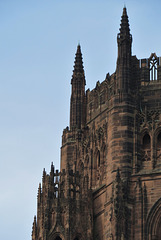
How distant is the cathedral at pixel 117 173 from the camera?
2196 inches

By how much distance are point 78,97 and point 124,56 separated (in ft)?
18.5

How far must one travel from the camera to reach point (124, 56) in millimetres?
59375

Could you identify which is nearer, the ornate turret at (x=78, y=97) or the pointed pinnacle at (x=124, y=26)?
the pointed pinnacle at (x=124, y=26)

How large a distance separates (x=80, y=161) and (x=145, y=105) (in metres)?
5.79

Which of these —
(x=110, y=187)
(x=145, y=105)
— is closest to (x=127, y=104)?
(x=145, y=105)

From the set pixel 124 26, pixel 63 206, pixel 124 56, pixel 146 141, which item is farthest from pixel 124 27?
pixel 63 206

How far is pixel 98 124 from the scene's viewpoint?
200 feet

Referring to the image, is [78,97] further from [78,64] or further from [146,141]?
[146,141]

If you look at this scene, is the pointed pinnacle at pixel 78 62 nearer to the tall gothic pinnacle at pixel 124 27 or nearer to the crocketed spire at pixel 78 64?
the crocketed spire at pixel 78 64

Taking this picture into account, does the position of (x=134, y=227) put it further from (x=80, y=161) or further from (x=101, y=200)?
(x=80, y=161)

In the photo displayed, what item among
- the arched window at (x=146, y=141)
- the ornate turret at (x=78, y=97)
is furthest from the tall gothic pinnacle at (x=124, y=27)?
the arched window at (x=146, y=141)

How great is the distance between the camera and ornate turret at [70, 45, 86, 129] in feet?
208

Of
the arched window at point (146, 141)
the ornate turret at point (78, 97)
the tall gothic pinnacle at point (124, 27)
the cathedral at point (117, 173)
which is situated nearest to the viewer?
the cathedral at point (117, 173)

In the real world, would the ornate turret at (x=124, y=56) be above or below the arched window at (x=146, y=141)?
above
